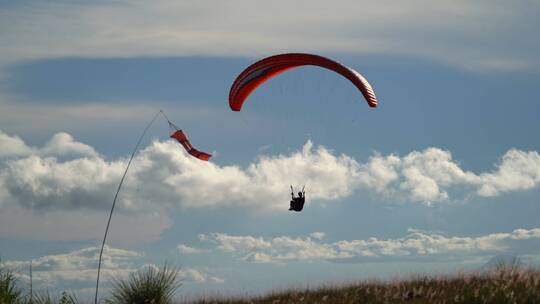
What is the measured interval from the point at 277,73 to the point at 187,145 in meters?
4.60

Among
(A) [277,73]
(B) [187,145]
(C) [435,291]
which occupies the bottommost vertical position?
(C) [435,291]

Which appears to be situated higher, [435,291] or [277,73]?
[277,73]

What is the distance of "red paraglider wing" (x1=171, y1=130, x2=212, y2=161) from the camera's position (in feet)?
93.9

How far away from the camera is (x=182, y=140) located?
28.7 meters

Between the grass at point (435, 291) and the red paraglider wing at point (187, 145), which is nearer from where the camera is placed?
the grass at point (435, 291)

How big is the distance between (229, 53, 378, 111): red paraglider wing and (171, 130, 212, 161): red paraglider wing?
3.23 metres

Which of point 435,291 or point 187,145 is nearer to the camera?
point 435,291

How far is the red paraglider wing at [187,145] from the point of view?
28.6m

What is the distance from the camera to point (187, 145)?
2878 centimetres

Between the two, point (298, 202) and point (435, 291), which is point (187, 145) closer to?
point (298, 202)

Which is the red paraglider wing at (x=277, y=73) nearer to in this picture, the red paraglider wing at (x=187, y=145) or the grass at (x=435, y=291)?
the red paraglider wing at (x=187, y=145)

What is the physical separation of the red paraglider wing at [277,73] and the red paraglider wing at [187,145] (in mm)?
3226

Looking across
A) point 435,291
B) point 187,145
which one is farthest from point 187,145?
point 435,291

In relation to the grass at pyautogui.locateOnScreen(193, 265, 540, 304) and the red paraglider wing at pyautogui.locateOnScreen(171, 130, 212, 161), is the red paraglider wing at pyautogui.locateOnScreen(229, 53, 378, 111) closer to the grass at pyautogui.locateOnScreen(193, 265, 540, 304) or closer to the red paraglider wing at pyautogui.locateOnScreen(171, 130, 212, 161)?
the red paraglider wing at pyautogui.locateOnScreen(171, 130, 212, 161)
